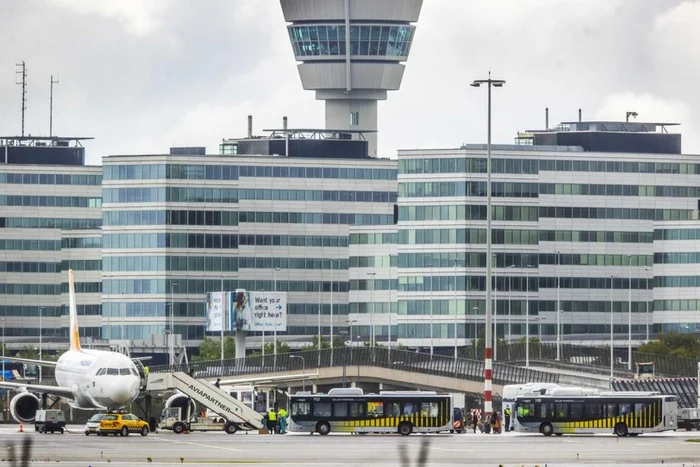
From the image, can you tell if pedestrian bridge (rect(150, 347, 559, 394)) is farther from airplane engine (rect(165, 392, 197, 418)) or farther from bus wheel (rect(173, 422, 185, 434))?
bus wheel (rect(173, 422, 185, 434))

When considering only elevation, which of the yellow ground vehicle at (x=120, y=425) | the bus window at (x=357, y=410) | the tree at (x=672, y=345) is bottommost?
the yellow ground vehicle at (x=120, y=425)

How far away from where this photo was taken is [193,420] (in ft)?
398

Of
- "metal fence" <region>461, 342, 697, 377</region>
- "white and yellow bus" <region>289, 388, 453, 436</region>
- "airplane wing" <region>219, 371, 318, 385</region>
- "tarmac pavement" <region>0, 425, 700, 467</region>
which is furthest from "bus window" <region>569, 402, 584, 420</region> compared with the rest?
"airplane wing" <region>219, 371, 318, 385</region>

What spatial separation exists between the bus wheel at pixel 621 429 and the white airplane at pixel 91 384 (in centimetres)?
2775

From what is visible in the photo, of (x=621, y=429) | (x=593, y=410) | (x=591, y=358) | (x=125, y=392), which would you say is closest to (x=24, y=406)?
(x=125, y=392)

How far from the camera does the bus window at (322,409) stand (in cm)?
11656

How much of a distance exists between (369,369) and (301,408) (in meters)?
46.2

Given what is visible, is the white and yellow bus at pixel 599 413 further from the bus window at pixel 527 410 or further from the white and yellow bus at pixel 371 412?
the white and yellow bus at pixel 371 412

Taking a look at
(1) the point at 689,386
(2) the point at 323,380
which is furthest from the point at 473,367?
(1) the point at 689,386

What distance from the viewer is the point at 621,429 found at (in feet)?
376

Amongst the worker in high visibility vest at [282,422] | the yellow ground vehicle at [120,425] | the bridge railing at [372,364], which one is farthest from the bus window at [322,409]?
the bridge railing at [372,364]

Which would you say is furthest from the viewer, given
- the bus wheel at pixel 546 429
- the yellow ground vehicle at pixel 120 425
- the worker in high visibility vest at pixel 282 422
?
the worker in high visibility vest at pixel 282 422

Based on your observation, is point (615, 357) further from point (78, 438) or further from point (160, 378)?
point (78, 438)

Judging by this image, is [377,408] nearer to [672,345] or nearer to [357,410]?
[357,410]
